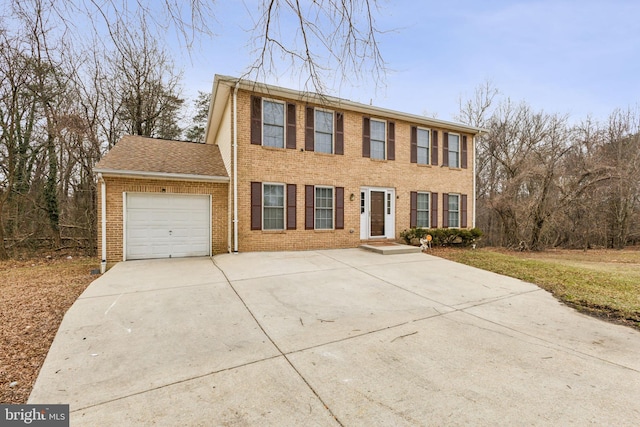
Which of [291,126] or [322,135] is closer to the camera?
[291,126]

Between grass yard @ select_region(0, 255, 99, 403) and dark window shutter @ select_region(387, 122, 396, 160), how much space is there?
1060 cm

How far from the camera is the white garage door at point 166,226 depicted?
8.44 metres

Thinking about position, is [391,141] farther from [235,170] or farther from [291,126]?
[235,170]

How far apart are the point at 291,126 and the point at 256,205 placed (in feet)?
10.0

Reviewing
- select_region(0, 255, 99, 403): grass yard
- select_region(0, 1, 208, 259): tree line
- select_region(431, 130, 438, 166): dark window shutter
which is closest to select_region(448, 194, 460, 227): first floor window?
select_region(431, 130, 438, 166): dark window shutter

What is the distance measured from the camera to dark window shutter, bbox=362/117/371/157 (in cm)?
1098

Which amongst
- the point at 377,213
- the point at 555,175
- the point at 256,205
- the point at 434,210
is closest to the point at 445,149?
the point at 434,210

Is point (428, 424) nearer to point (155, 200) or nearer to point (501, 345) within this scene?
point (501, 345)

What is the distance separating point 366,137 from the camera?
1102cm

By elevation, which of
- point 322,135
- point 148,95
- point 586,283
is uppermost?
point 148,95

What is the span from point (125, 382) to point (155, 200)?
283 inches

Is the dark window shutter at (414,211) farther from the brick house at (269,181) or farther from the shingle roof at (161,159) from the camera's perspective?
the shingle roof at (161,159)

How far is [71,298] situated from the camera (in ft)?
17.0

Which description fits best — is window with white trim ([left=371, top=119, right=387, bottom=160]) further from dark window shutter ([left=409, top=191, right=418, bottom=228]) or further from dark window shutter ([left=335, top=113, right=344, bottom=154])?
dark window shutter ([left=409, top=191, right=418, bottom=228])
